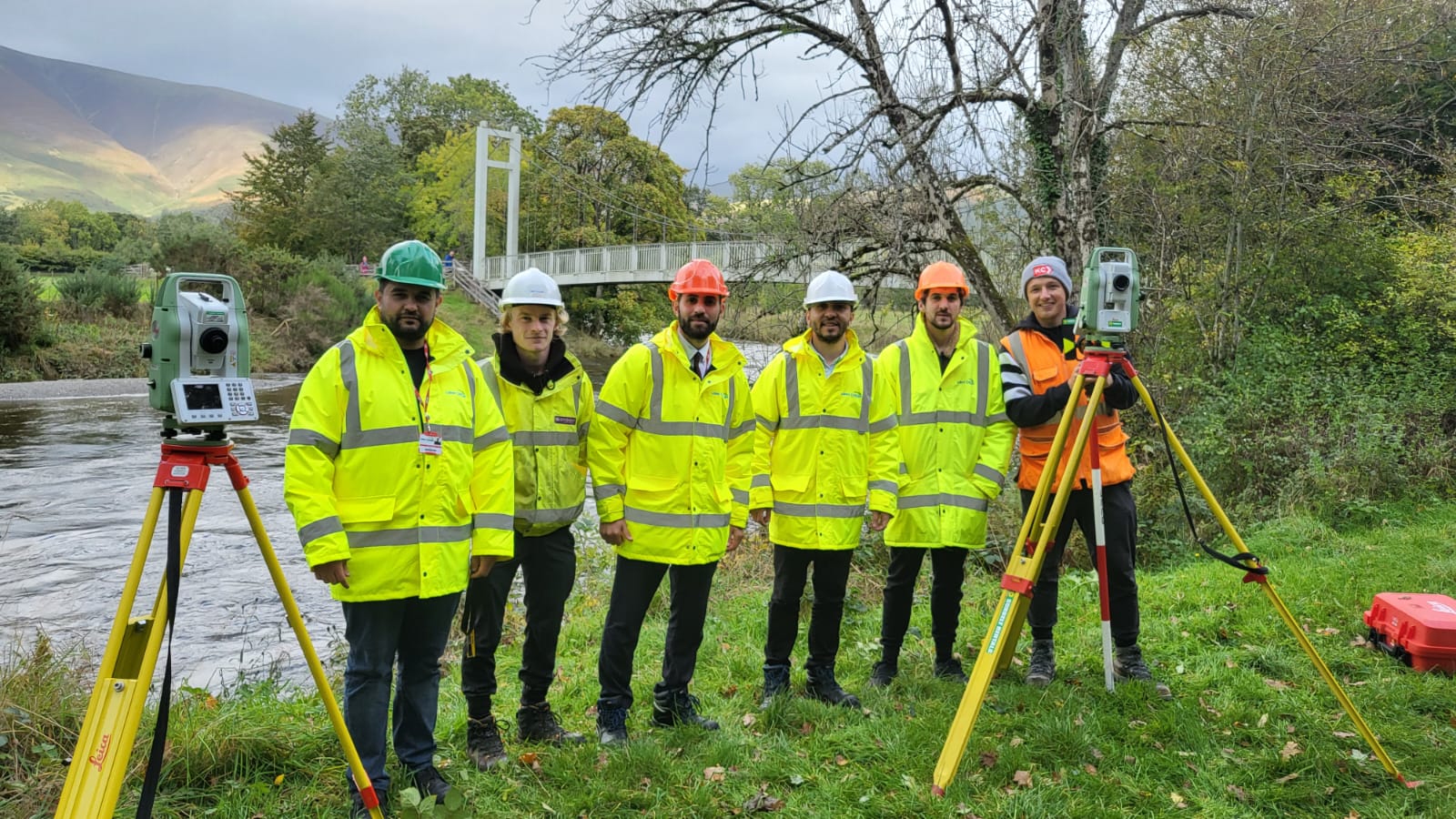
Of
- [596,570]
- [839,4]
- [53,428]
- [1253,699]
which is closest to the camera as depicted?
[1253,699]

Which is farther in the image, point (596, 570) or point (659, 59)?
point (596, 570)

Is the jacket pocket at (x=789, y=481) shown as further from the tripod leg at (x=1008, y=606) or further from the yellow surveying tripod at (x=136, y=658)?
the yellow surveying tripod at (x=136, y=658)

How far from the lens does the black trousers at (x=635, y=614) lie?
3.52 m

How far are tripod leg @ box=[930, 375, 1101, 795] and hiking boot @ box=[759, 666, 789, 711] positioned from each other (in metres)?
0.95

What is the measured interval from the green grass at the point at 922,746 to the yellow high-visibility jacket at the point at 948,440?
0.76 meters

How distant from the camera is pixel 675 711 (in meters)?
3.66

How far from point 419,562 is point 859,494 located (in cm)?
188

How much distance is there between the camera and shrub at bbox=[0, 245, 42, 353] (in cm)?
1828

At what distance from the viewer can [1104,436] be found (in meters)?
3.80

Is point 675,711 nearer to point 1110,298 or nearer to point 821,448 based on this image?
point 821,448

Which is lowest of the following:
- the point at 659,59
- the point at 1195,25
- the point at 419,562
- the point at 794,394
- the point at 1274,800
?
the point at 1274,800

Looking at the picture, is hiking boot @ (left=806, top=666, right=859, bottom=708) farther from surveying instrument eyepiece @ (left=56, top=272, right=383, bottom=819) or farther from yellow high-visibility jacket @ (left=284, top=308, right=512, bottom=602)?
surveying instrument eyepiece @ (left=56, top=272, right=383, bottom=819)

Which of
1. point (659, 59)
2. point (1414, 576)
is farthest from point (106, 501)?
point (1414, 576)

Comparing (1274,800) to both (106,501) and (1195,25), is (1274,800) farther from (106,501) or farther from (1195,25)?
(106,501)
